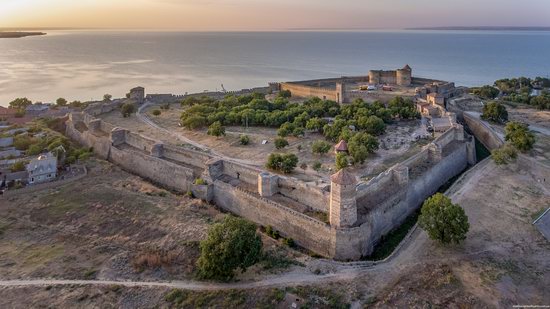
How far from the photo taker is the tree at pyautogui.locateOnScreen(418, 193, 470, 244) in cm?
1833

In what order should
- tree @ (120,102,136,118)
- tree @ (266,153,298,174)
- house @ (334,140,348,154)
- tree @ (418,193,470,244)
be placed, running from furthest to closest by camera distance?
tree @ (120,102,136,118) → house @ (334,140,348,154) → tree @ (266,153,298,174) → tree @ (418,193,470,244)

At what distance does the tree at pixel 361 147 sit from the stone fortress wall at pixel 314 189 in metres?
3.20

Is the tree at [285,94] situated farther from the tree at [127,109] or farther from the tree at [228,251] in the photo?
the tree at [228,251]

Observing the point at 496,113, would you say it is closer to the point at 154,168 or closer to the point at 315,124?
Result: the point at 315,124

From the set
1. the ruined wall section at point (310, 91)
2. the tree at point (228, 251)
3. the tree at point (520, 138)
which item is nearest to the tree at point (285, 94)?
the ruined wall section at point (310, 91)

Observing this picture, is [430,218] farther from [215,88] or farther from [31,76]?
[31,76]

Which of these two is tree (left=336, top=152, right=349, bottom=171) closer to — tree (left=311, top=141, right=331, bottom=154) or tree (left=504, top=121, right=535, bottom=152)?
tree (left=311, top=141, right=331, bottom=154)

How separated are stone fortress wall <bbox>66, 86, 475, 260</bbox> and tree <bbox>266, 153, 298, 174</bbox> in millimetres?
1604

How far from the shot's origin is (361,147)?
27219 millimetres

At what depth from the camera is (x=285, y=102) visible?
4456 cm

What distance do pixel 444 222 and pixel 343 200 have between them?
4861 mm

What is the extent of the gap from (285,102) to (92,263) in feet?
97.3

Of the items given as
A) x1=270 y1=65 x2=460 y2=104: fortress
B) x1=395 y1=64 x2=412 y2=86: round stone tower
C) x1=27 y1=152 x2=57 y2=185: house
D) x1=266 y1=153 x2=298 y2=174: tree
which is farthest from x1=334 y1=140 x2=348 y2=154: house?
x1=395 y1=64 x2=412 y2=86: round stone tower

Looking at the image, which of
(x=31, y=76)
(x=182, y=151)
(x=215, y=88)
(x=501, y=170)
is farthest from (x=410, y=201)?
(x=31, y=76)
